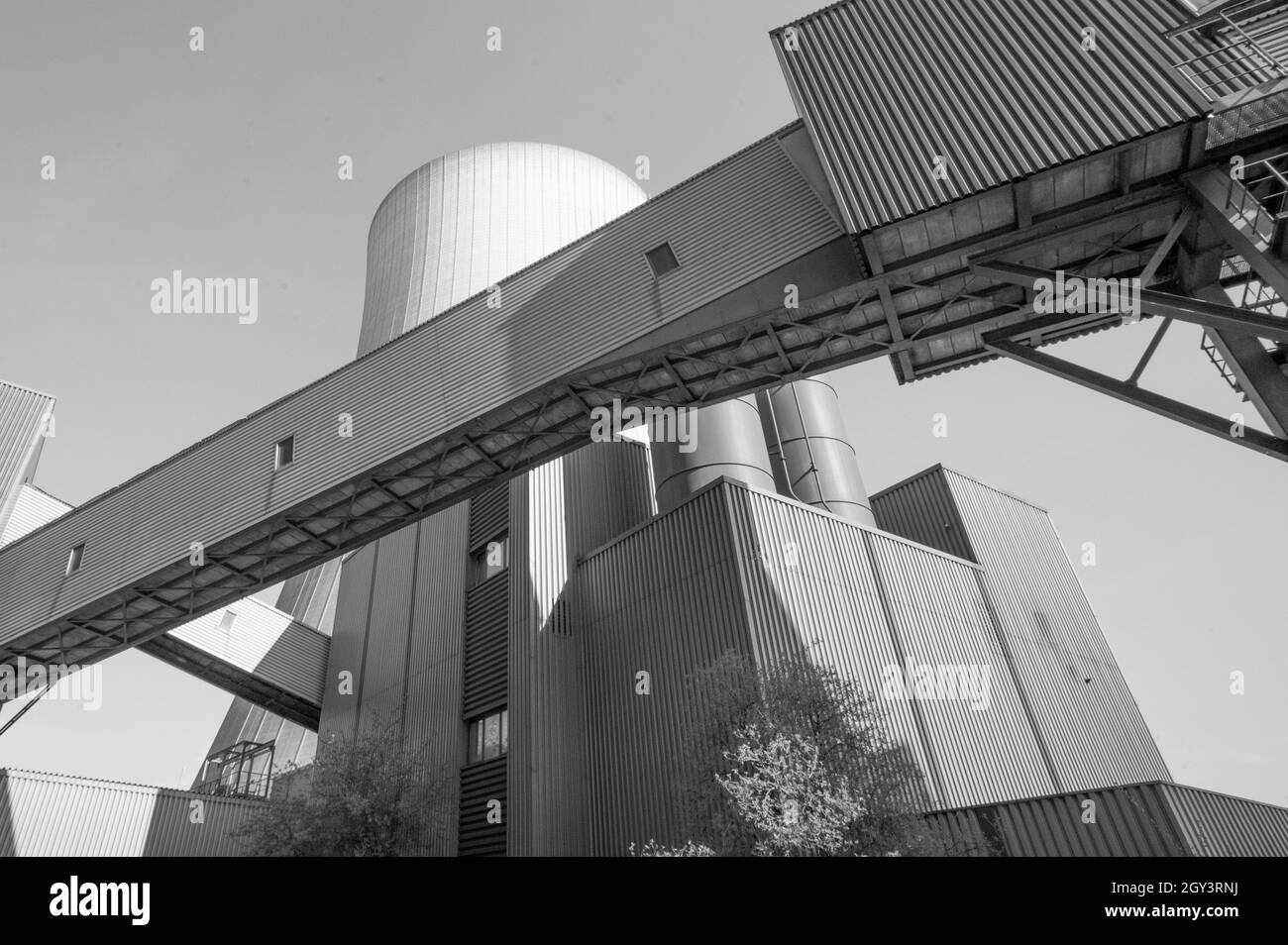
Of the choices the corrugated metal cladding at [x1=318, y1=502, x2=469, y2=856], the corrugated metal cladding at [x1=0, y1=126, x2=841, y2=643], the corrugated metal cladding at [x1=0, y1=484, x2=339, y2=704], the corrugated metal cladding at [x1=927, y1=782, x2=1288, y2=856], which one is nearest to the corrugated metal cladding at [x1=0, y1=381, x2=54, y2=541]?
the corrugated metal cladding at [x1=0, y1=484, x2=339, y2=704]

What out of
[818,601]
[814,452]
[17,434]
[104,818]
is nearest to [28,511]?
[17,434]

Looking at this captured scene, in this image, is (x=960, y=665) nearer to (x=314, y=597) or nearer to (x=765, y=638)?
(x=765, y=638)

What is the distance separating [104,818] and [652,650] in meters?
15.7

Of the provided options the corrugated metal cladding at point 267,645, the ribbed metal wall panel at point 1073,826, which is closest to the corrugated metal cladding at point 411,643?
the corrugated metal cladding at point 267,645

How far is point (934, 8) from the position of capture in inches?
531

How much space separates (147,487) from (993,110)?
20.5 meters

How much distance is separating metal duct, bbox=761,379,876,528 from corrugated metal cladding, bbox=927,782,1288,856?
40.9 ft

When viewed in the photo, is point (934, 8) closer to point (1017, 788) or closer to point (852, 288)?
point (852, 288)

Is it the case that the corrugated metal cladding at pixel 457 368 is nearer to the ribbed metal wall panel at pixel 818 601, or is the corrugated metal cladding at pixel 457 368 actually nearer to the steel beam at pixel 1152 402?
the steel beam at pixel 1152 402

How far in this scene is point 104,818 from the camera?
21.9m

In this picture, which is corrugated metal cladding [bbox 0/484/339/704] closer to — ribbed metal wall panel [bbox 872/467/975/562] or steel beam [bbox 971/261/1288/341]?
ribbed metal wall panel [bbox 872/467/975/562]

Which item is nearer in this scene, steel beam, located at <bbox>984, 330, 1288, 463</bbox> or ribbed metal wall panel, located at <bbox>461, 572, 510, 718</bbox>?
steel beam, located at <bbox>984, 330, 1288, 463</bbox>

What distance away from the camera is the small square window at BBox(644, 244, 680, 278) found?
14883 mm

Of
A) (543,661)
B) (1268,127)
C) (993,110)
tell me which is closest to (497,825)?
(543,661)
